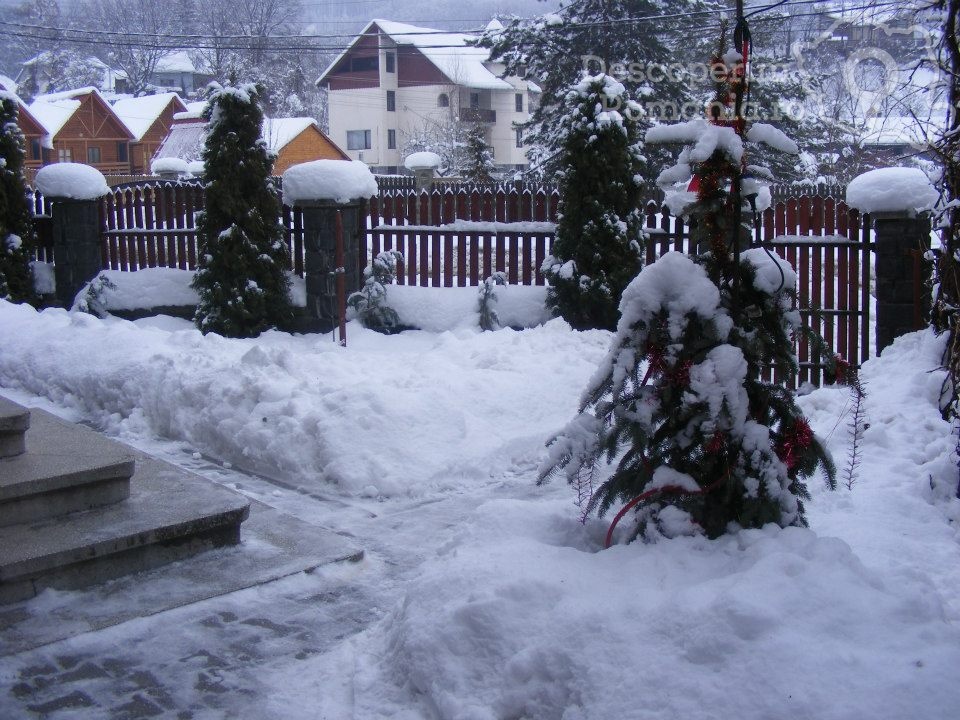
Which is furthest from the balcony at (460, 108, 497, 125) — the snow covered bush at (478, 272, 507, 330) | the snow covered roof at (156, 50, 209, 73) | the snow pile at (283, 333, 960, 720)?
the snow pile at (283, 333, 960, 720)

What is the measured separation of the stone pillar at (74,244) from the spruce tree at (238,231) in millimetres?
2588

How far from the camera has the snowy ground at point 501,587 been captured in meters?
2.89

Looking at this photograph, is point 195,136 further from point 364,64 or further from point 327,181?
point 327,181

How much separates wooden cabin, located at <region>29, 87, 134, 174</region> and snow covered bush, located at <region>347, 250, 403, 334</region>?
42.0 metres

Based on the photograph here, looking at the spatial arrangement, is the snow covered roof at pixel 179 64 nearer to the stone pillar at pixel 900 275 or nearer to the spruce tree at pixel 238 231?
the spruce tree at pixel 238 231

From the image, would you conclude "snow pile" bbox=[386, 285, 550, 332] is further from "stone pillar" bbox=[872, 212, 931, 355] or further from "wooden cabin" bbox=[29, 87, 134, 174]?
"wooden cabin" bbox=[29, 87, 134, 174]

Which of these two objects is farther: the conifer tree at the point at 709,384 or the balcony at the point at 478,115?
the balcony at the point at 478,115

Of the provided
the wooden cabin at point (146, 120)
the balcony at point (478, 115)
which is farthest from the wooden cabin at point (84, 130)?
the balcony at point (478, 115)

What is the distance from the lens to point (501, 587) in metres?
3.47

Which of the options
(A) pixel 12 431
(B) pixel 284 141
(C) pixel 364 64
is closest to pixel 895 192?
(A) pixel 12 431

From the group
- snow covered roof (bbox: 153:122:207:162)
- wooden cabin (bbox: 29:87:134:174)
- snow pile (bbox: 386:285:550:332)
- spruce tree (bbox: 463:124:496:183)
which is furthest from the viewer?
wooden cabin (bbox: 29:87:134:174)

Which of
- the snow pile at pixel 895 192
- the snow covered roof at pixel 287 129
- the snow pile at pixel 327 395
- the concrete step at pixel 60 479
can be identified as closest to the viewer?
the concrete step at pixel 60 479

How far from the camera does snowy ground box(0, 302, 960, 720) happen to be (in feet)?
9.50

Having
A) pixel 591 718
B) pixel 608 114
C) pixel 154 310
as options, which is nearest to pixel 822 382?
pixel 608 114
